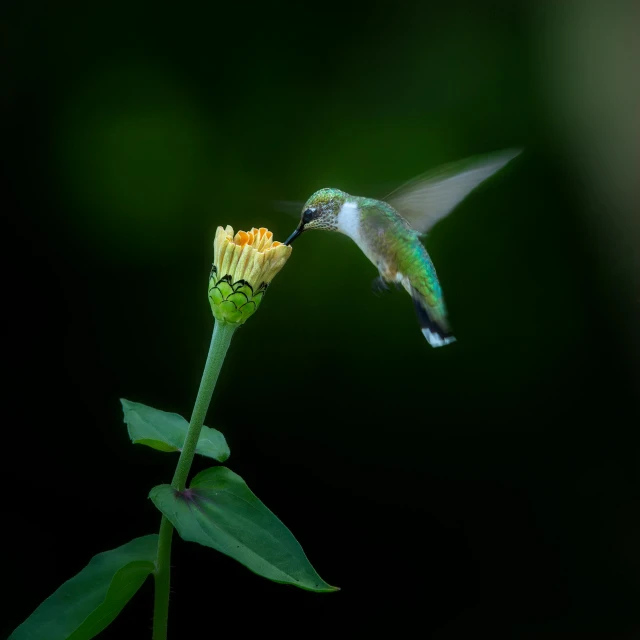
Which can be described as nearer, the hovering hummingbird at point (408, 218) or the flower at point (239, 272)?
the flower at point (239, 272)

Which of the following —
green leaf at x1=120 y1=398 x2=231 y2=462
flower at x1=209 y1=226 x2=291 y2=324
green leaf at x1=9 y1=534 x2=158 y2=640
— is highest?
flower at x1=209 y1=226 x2=291 y2=324

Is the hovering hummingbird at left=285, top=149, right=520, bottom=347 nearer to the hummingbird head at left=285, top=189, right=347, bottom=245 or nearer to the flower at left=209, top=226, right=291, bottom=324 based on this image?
the hummingbird head at left=285, top=189, right=347, bottom=245

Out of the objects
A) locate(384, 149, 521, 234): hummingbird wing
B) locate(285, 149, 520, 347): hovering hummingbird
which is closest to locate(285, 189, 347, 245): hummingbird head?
locate(285, 149, 520, 347): hovering hummingbird

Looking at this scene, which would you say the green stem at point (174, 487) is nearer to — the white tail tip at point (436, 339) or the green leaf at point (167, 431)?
the green leaf at point (167, 431)

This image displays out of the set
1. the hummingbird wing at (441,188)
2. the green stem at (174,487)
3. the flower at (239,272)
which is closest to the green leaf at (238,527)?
the green stem at (174,487)

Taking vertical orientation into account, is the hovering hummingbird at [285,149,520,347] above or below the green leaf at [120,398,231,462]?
above

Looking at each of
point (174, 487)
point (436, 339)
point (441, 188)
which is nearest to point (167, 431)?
point (174, 487)

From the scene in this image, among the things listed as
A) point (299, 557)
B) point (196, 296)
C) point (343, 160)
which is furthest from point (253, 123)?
point (299, 557)

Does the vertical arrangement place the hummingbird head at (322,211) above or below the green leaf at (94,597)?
above

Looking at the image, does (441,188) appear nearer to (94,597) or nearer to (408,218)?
(408,218)
